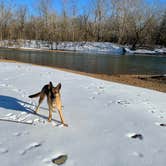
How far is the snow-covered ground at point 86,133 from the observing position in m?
3.75

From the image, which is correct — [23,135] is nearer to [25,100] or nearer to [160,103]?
[25,100]

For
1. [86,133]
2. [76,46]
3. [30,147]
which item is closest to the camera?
[30,147]

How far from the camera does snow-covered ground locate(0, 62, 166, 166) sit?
375 centimetres

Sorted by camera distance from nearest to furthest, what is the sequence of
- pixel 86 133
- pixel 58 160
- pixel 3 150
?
pixel 58 160, pixel 3 150, pixel 86 133

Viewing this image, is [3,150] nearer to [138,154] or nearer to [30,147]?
[30,147]

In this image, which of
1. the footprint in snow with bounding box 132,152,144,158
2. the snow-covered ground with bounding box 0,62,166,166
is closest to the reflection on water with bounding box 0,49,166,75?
the snow-covered ground with bounding box 0,62,166,166

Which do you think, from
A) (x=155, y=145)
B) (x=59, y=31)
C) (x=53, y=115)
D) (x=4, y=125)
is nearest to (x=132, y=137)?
(x=155, y=145)

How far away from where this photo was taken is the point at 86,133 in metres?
4.66

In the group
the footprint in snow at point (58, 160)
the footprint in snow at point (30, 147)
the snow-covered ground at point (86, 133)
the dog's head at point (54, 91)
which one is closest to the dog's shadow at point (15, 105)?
the snow-covered ground at point (86, 133)

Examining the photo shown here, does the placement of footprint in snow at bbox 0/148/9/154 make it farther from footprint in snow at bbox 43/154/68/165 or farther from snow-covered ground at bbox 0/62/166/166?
footprint in snow at bbox 43/154/68/165

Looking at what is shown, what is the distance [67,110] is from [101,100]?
4.70 feet

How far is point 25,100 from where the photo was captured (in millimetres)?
6719

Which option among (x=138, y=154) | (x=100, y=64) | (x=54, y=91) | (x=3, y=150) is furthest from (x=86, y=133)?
(x=100, y=64)

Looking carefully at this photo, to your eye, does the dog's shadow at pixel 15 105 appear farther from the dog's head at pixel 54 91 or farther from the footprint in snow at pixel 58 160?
the footprint in snow at pixel 58 160
